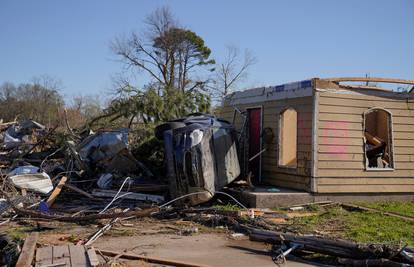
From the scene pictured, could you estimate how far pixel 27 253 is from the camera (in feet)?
21.7

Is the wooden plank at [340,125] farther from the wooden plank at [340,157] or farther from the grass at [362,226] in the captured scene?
the grass at [362,226]

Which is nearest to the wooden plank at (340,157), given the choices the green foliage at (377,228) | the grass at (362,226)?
the grass at (362,226)

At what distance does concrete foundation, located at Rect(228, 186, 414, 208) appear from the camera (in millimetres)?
10925

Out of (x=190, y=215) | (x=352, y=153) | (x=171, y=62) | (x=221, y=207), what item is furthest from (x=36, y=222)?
(x=171, y=62)

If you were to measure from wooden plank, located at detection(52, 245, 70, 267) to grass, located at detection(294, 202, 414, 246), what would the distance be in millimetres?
4383

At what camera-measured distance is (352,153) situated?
38.5ft

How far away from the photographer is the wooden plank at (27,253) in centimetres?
614

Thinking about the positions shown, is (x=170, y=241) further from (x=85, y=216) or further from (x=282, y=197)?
(x=282, y=197)

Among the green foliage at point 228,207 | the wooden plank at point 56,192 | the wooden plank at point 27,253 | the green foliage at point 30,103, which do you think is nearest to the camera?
the wooden plank at point 27,253

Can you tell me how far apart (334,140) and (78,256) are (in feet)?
23.8

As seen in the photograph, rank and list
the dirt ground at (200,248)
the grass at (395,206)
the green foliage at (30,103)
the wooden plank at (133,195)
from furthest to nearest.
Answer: the green foliage at (30,103)
the wooden plank at (133,195)
the grass at (395,206)
the dirt ground at (200,248)

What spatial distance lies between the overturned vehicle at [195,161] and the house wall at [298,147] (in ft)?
5.61

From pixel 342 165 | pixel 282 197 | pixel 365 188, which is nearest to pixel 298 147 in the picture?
pixel 342 165

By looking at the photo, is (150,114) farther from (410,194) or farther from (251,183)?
(410,194)
